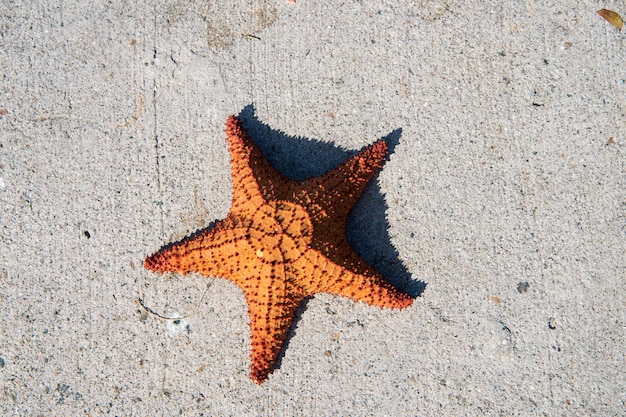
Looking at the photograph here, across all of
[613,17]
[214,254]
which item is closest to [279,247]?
[214,254]

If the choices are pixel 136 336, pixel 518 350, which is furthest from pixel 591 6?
pixel 136 336

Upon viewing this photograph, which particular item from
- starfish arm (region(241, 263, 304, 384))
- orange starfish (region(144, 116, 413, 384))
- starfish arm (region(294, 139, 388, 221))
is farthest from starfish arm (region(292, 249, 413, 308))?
starfish arm (region(294, 139, 388, 221))

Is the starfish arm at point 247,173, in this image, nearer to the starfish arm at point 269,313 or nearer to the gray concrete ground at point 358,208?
the gray concrete ground at point 358,208

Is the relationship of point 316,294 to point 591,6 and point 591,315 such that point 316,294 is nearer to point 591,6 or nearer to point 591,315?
point 591,315

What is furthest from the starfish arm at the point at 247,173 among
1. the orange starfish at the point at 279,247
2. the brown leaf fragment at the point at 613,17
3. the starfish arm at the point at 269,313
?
the brown leaf fragment at the point at 613,17

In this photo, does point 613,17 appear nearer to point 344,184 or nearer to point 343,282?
point 344,184

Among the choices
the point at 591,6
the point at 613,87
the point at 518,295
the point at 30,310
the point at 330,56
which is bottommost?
the point at 30,310
